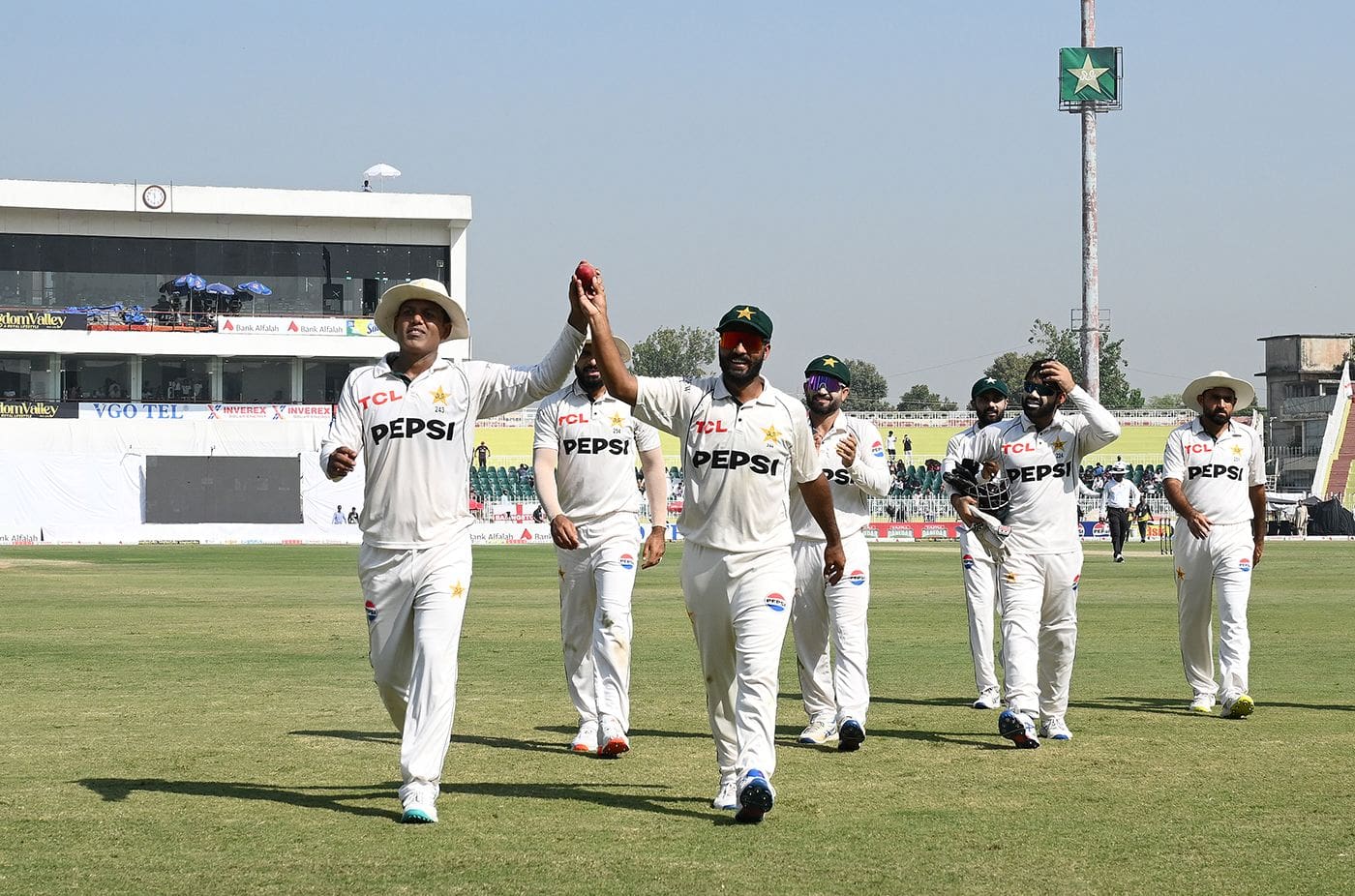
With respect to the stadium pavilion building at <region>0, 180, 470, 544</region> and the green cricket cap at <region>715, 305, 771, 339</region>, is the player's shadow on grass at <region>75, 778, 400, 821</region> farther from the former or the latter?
the stadium pavilion building at <region>0, 180, 470, 544</region>

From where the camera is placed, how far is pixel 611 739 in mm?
9727

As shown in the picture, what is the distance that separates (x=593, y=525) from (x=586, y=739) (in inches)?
51.0

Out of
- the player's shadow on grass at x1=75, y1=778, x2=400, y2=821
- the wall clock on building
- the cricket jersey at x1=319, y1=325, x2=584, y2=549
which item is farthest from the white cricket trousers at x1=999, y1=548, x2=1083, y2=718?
the wall clock on building

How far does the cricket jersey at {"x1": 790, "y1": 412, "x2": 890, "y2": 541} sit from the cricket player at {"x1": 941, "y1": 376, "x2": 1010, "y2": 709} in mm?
976

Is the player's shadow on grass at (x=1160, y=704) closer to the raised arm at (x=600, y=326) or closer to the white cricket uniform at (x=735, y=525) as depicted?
the white cricket uniform at (x=735, y=525)

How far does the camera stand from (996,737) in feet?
34.4

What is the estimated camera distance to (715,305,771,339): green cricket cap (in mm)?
7906

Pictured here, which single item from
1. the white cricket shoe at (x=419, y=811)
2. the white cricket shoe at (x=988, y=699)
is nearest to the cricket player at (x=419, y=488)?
the white cricket shoe at (x=419, y=811)

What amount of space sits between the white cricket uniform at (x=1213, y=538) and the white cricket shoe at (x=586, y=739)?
14.8ft

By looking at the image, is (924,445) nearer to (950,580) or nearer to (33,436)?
(33,436)

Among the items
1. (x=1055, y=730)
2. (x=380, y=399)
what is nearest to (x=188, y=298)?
(x=1055, y=730)

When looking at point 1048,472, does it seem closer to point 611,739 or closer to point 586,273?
point 611,739

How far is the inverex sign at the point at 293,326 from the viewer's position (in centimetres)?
6656

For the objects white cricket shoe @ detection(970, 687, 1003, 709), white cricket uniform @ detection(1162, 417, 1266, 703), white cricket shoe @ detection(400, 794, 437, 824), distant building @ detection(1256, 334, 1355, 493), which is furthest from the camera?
distant building @ detection(1256, 334, 1355, 493)
